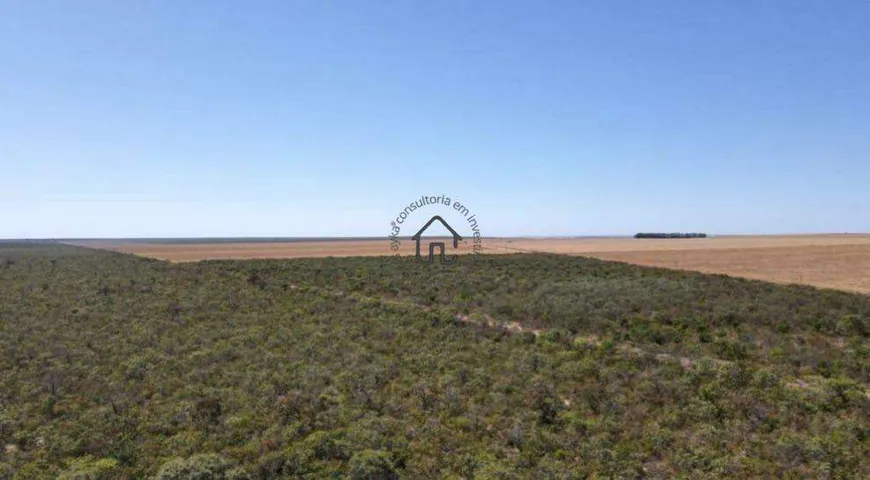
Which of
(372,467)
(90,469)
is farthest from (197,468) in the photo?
(372,467)

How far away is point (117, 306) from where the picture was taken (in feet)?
84.6

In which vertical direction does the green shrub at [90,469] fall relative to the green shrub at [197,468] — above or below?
below

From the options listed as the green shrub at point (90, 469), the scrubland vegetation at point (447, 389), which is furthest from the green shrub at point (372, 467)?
the green shrub at point (90, 469)

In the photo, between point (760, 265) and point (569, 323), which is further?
point (760, 265)

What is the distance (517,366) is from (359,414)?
531cm

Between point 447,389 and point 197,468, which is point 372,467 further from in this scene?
point 447,389

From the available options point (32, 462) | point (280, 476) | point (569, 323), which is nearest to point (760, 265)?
point (569, 323)

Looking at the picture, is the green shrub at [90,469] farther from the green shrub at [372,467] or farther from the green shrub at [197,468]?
the green shrub at [372,467]

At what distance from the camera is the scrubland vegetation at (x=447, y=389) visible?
9.03 m

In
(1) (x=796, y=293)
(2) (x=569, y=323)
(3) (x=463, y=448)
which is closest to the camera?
(3) (x=463, y=448)

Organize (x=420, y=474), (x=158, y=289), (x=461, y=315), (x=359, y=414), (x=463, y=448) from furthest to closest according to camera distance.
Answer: (x=158, y=289), (x=461, y=315), (x=359, y=414), (x=463, y=448), (x=420, y=474)

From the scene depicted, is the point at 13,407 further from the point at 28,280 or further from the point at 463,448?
the point at 28,280

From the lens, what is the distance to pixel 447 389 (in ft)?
42.1

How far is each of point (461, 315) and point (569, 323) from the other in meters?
5.21
